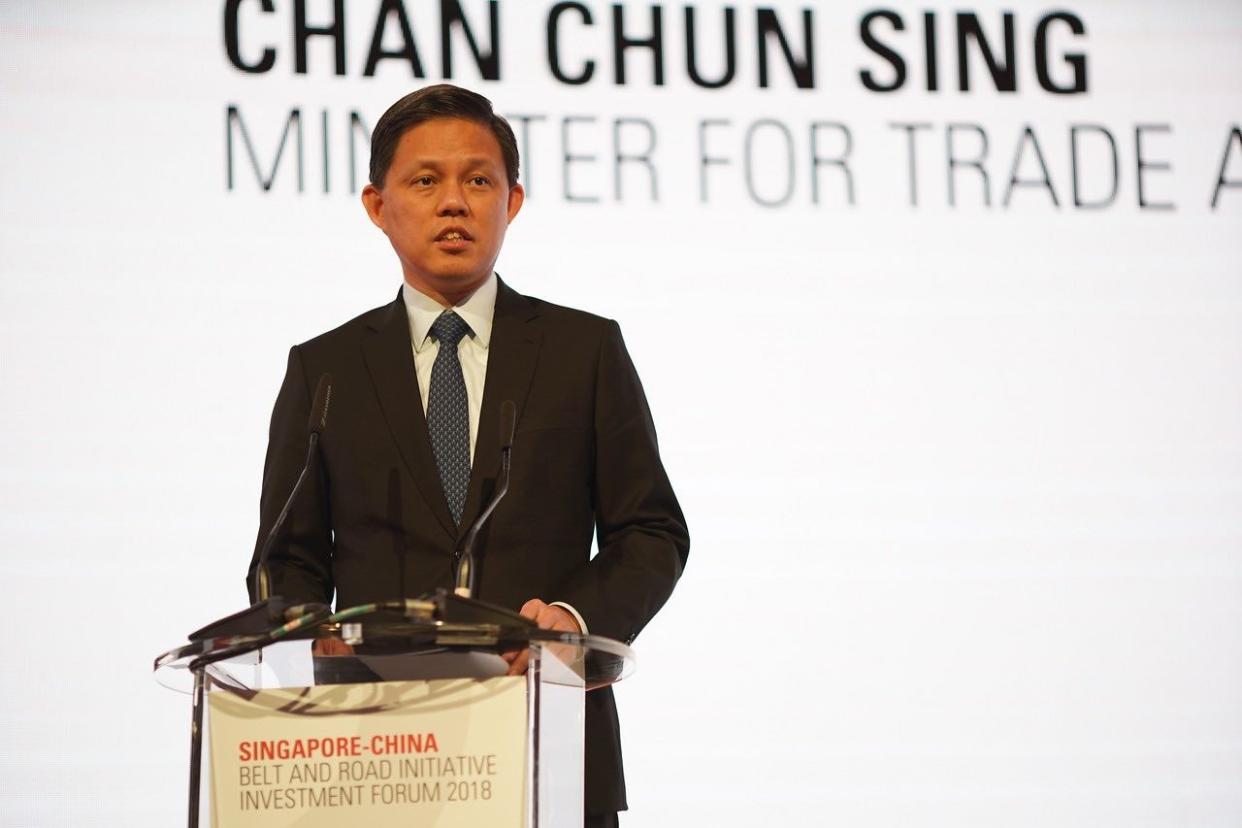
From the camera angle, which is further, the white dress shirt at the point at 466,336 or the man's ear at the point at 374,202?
the man's ear at the point at 374,202

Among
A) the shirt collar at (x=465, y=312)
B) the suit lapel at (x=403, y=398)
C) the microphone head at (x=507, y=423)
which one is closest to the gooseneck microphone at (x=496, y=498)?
the microphone head at (x=507, y=423)

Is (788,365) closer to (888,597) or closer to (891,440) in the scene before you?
(891,440)

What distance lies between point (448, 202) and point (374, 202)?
22 cm

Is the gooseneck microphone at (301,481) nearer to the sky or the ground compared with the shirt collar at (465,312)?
nearer to the ground

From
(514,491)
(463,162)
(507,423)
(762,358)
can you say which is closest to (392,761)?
(507,423)

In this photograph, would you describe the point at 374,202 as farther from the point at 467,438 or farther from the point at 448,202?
the point at 467,438

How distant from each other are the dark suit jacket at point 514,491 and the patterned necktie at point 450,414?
0.07ft

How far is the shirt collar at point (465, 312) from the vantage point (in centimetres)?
257

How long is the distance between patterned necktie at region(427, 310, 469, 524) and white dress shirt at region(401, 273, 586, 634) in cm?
1

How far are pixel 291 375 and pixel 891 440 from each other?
1.58m

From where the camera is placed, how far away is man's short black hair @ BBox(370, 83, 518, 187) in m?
2.58

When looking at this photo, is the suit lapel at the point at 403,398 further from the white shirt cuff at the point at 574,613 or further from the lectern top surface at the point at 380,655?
the lectern top surface at the point at 380,655

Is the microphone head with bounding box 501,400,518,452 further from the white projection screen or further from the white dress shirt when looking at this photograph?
the white projection screen

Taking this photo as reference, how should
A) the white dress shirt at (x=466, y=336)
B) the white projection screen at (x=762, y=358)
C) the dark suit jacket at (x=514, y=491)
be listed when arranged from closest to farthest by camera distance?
the dark suit jacket at (x=514, y=491) → the white dress shirt at (x=466, y=336) → the white projection screen at (x=762, y=358)
